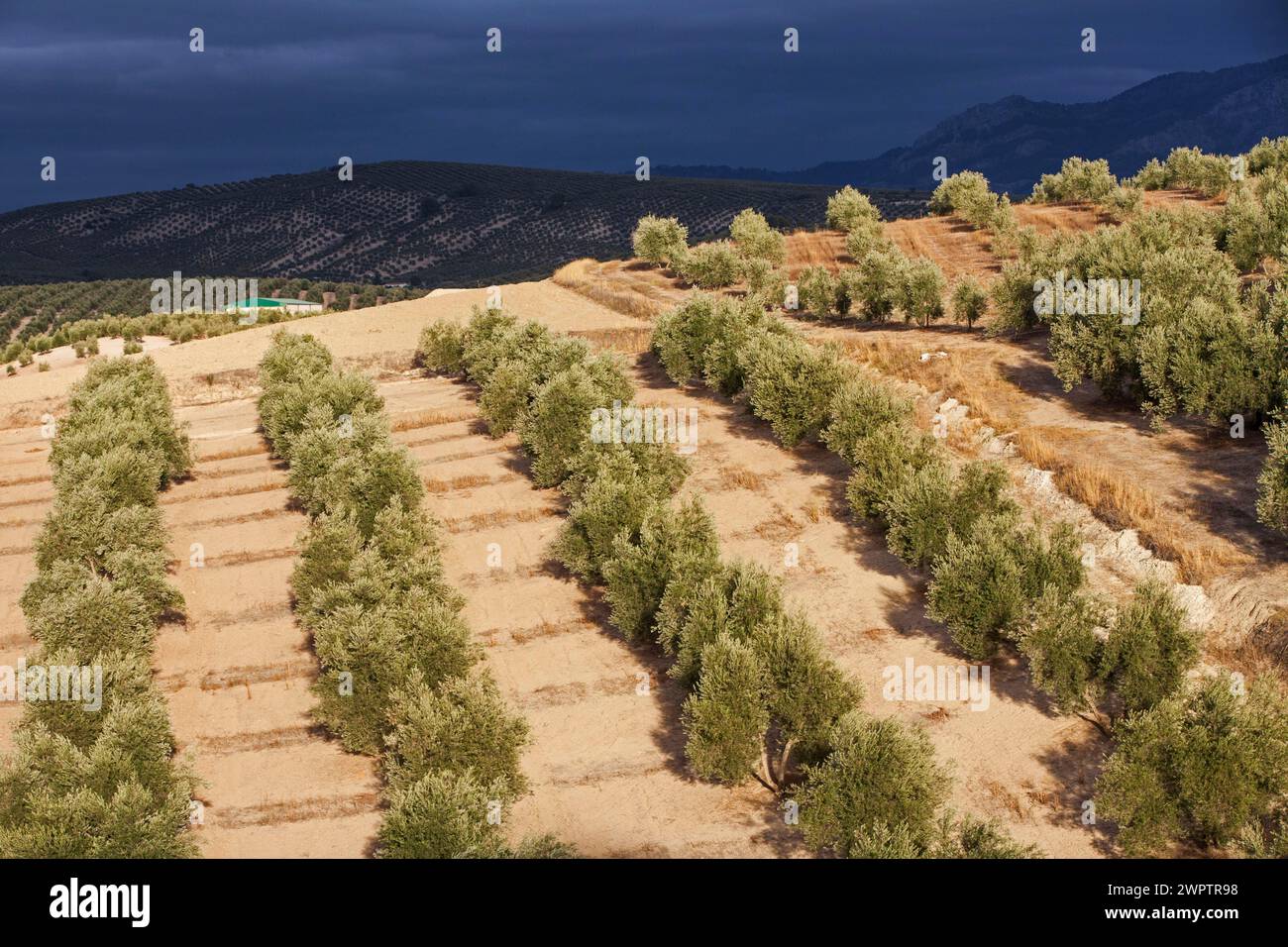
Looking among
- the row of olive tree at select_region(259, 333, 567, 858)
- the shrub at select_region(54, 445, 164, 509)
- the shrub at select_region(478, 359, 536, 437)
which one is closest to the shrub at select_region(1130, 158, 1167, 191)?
the shrub at select_region(478, 359, 536, 437)

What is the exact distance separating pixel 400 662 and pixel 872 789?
22.0 feet

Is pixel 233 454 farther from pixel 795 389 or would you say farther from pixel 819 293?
pixel 819 293

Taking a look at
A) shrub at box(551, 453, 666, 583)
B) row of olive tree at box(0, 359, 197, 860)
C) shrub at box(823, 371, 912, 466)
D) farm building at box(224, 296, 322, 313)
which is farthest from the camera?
farm building at box(224, 296, 322, 313)

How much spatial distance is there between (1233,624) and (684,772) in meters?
7.68

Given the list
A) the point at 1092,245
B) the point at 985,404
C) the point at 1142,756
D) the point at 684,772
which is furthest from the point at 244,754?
the point at 1092,245

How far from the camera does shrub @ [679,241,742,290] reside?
132 feet

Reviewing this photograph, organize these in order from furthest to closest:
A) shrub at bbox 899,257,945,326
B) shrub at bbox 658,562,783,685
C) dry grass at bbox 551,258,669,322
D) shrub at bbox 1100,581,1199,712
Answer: dry grass at bbox 551,258,669,322, shrub at bbox 899,257,945,326, shrub at bbox 658,562,783,685, shrub at bbox 1100,581,1199,712

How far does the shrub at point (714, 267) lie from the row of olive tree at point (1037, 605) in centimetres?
1457

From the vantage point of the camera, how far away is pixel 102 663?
1655cm

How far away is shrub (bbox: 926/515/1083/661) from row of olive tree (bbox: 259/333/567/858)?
20.6 feet

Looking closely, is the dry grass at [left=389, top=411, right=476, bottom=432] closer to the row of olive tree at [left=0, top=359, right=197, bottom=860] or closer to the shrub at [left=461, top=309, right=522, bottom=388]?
the shrub at [left=461, top=309, right=522, bottom=388]

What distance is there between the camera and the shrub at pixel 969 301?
3180cm

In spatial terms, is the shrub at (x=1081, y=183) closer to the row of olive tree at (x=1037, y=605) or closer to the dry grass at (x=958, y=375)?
the dry grass at (x=958, y=375)

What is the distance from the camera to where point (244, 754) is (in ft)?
51.9
